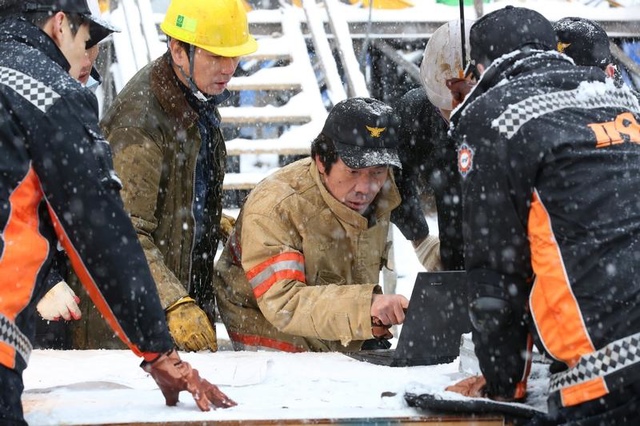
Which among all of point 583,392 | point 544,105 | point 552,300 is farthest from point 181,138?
point 583,392

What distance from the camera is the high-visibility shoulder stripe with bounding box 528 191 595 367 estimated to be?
2596 mm

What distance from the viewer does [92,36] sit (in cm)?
285

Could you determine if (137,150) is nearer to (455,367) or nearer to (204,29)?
(204,29)

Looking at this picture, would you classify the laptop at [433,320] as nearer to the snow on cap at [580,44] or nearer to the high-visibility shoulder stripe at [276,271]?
the high-visibility shoulder stripe at [276,271]

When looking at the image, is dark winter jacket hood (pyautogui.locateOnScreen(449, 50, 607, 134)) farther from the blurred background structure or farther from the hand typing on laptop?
the blurred background structure

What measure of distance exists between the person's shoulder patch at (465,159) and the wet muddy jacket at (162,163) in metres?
1.75

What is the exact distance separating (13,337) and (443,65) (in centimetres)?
268

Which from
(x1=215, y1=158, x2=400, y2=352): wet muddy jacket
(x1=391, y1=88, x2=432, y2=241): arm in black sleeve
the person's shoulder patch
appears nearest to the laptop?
(x1=215, y1=158, x2=400, y2=352): wet muddy jacket

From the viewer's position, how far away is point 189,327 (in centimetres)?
398

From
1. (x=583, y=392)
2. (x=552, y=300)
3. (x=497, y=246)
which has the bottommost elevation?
(x=583, y=392)

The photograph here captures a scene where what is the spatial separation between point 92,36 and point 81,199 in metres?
0.54

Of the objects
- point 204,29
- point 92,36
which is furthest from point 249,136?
point 92,36

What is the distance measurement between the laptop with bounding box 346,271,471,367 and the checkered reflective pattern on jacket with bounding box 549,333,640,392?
1096 millimetres

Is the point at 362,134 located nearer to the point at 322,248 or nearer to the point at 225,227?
the point at 322,248
